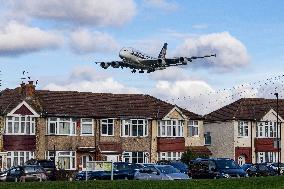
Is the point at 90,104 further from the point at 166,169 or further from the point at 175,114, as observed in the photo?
the point at 166,169

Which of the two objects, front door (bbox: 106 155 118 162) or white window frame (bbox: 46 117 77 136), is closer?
white window frame (bbox: 46 117 77 136)

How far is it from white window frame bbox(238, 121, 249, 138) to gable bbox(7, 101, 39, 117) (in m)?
25.6

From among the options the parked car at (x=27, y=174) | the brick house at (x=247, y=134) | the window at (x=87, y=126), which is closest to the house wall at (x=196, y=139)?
the brick house at (x=247, y=134)

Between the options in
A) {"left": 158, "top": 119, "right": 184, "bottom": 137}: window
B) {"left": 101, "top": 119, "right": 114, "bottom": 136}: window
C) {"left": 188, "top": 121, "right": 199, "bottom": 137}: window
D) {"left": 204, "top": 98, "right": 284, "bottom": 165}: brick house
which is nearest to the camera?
{"left": 101, "top": 119, "right": 114, "bottom": 136}: window

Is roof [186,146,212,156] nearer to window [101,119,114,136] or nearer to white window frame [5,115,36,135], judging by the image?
window [101,119,114,136]

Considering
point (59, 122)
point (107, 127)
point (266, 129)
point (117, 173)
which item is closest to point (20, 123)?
point (59, 122)

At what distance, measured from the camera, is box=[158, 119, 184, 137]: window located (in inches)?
3013

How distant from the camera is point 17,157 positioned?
69188 mm

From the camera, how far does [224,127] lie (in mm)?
85000

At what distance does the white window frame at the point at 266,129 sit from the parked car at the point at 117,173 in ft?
129

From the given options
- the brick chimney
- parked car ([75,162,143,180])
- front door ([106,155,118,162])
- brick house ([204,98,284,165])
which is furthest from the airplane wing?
brick house ([204,98,284,165])

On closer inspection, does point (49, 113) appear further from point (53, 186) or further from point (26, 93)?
point (53, 186)

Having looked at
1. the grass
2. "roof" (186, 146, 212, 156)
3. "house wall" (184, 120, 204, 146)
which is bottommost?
the grass

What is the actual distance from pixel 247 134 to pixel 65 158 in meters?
23.4
